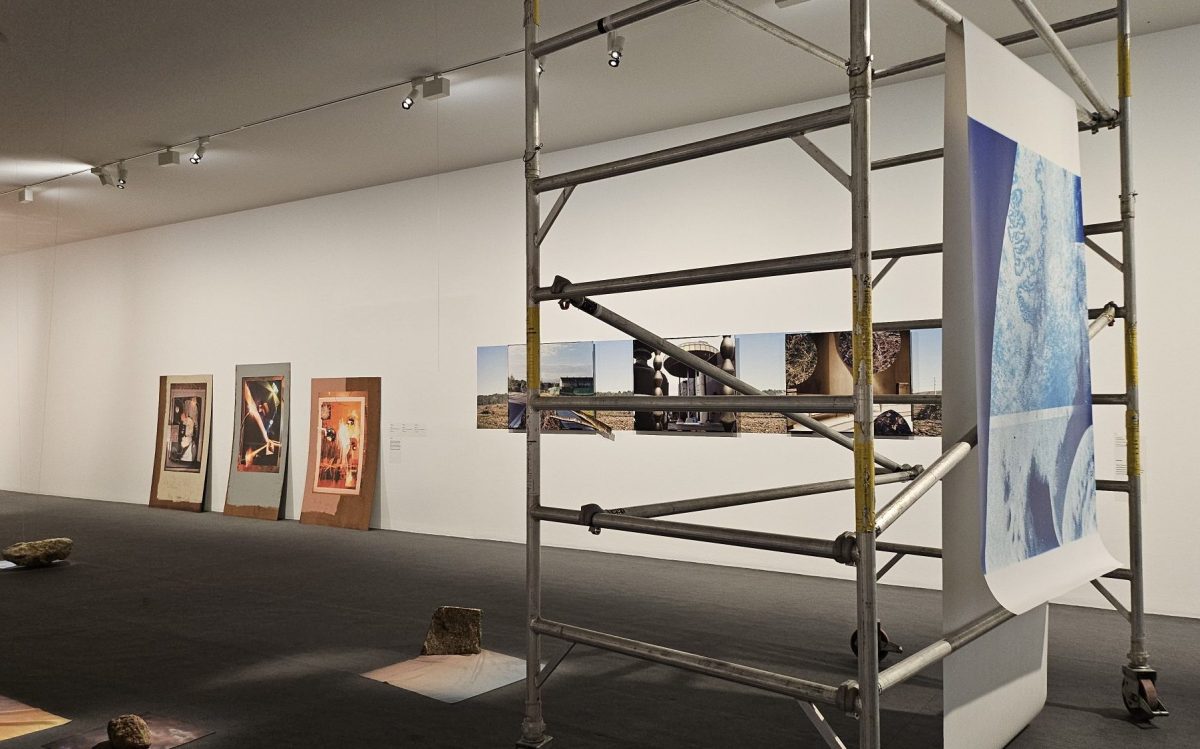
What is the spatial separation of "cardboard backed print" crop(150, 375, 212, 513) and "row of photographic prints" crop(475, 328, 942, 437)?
15.9 feet

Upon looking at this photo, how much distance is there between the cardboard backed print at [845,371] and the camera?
259 inches

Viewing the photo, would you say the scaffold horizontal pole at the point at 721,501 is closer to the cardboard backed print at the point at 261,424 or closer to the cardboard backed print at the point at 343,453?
the cardboard backed print at the point at 343,453

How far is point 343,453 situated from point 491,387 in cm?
229

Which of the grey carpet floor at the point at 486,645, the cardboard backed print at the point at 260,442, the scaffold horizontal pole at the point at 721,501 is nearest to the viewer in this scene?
the scaffold horizontal pole at the point at 721,501

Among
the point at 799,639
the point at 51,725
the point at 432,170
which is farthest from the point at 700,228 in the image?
the point at 51,725

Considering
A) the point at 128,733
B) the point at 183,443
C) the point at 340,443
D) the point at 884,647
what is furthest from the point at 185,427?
the point at 884,647

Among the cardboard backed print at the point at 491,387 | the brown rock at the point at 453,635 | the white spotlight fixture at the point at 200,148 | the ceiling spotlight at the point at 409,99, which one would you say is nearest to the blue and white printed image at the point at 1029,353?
the brown rock at the point at 453,635

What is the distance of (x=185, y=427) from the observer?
12.0 metres

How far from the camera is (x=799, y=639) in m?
4.91

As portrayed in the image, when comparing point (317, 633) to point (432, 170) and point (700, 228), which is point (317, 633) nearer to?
point (700, 228)

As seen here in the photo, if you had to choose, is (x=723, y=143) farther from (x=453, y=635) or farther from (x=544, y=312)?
(x=544, y=312)

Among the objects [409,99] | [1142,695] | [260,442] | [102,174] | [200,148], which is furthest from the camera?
[260,442]

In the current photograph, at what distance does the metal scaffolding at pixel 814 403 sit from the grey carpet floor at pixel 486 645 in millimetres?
623

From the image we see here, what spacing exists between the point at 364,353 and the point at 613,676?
6.72 m
